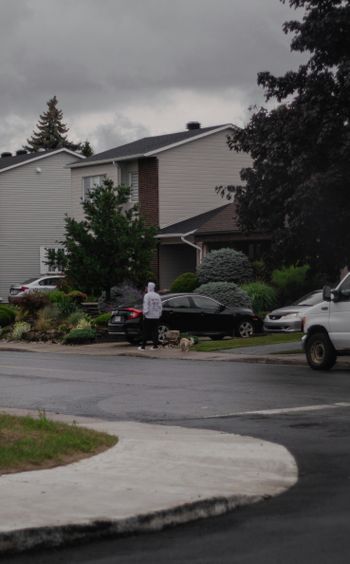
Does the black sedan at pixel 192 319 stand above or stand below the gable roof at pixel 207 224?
below

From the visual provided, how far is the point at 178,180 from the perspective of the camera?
155 feet

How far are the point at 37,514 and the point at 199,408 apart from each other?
25.3 ft

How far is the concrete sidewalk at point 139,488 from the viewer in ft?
23.2

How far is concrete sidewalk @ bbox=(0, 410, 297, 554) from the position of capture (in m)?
7.07

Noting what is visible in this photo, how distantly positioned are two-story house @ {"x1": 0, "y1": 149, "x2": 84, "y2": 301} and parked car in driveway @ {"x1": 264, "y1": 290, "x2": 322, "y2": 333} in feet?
88.1

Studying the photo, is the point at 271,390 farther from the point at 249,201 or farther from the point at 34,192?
the point at 34,192

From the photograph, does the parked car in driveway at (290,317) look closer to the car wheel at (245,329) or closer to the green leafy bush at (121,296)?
the car wheel at (245,329)

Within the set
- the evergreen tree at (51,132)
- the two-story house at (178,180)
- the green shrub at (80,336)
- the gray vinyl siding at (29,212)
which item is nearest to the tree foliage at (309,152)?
the green shrub at (80,336)

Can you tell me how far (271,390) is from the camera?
17156mm

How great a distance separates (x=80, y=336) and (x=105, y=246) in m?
4.65

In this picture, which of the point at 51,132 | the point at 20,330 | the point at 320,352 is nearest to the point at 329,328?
the point at 320,352

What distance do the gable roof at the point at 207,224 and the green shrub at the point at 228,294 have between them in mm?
6385

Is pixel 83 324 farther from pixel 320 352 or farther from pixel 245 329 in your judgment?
pixel 320 352

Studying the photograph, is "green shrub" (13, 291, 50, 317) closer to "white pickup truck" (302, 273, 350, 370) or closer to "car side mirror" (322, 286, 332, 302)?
"white pickup truck" (302, 273, 350, 370)
